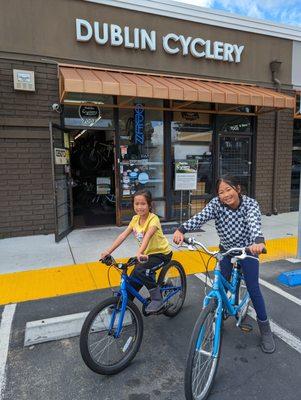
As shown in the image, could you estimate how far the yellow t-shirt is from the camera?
3.08 m

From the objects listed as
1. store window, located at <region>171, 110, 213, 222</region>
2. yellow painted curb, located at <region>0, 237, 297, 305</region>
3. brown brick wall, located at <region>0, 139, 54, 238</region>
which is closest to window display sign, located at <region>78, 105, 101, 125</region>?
brown brick wall, located at <region>0, 139, 54, 238</region>

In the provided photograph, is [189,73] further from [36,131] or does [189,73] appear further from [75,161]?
[75,161]

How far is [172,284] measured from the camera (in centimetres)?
352

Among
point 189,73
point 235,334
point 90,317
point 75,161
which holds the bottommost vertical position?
point 235,334

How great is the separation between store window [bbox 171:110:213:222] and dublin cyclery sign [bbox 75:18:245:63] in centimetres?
139

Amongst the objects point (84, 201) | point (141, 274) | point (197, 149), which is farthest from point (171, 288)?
point (84, 201)

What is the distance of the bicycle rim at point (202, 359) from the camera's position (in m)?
2.14

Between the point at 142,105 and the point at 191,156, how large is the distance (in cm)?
171

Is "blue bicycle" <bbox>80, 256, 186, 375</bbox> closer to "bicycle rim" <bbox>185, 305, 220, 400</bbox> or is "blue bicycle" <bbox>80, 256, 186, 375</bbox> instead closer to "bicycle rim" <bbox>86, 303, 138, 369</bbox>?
"bicycle rim" <bbox>86, 303, 138, 369</bbox>

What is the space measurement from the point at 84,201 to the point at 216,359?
844cm

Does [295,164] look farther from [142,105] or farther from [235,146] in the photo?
[142,105]

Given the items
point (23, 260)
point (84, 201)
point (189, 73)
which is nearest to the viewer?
point (23, 260)

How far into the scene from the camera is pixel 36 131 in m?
6.56

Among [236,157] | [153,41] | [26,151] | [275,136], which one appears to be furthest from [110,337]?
[275,136]
